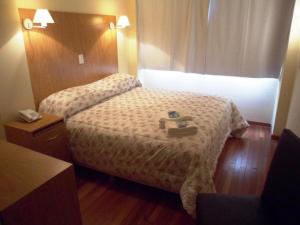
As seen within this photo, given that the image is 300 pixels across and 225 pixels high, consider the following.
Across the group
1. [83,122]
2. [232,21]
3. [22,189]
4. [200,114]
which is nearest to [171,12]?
[232,21]

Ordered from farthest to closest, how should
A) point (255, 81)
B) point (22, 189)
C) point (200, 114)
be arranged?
point (255, 81), point (200, 114), point (22, 189)

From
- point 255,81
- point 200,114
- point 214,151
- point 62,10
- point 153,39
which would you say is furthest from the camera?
point 153,39

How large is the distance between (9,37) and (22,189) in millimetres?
1738

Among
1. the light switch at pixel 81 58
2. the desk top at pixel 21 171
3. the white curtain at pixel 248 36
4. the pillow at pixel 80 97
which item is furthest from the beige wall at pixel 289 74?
the desk top at pixel 21 171

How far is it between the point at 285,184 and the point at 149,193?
130 centimetres

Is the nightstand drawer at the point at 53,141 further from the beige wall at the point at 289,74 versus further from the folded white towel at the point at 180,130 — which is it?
the beige wall at the point at 289,74

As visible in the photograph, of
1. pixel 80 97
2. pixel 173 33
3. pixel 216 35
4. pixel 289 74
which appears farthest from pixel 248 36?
pixel 80 97

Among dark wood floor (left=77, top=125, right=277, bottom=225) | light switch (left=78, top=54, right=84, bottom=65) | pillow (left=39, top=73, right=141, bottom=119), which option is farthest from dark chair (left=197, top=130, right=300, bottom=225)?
light switch (left=78, top=54, right=84, bottom=65)

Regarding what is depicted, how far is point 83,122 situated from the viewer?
7.67ft

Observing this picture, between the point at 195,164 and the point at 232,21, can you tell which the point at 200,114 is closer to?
the point at 195,164

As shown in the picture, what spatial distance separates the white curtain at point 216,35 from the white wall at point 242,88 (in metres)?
0.22

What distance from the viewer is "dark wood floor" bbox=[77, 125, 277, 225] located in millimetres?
1922

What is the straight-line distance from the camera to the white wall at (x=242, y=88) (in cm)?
353

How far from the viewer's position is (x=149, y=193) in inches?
86.8
